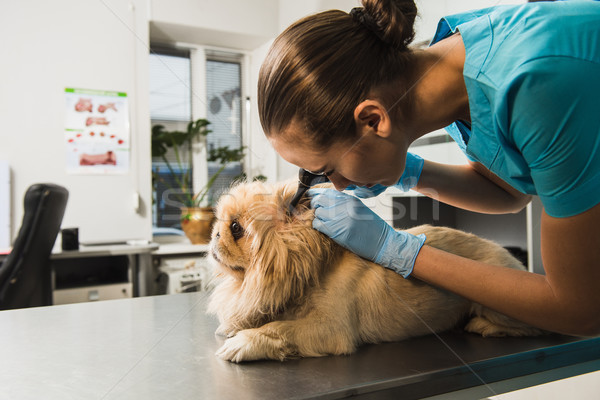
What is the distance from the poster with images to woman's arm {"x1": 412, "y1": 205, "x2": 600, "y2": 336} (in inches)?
117

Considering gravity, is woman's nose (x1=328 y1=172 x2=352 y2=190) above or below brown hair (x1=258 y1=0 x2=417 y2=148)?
below

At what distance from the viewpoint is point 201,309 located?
44.6 inches

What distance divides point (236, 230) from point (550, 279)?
1.88 feet

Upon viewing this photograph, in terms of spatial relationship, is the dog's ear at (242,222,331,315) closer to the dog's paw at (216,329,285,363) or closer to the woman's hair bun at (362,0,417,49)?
the dog's paw at (216,329,285,363)

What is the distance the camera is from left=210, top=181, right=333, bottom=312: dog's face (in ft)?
2.61

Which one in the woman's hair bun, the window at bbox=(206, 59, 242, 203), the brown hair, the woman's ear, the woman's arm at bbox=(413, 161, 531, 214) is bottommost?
the woman's arm at bbox=(413, 161, 531, 214)

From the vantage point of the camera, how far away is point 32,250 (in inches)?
82.4

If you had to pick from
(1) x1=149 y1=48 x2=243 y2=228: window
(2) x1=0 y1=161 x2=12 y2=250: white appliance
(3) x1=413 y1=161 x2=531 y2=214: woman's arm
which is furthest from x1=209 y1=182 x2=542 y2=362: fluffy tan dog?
(2) x1=0 y1=161 x2=12 y2=250: white appliance

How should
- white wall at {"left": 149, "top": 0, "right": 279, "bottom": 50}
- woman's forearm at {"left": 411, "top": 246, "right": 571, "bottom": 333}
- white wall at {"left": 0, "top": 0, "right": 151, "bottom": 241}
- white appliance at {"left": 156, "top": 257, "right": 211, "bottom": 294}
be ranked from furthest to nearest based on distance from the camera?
white wall at {"left": 149, "top": 0, "right": 279, "bottom": 50}
white wall at {"left": 0, "top": 0, "right": 151, "bottom": 241}
white appliance at {"left": 156, "top": 257, "right": 211, "bottom": 294}
woman's forearm at {"left": 411, "top": 246, "right": 571, "bottom": 333}

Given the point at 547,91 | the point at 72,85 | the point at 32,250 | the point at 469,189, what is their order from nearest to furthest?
the point at 547,91 < the point at 469,189 < the point at 32,250 < the point at 72,85

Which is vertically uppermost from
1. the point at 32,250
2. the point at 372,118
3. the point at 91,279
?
the point at 372,118

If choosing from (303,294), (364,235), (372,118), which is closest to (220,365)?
(303,294)

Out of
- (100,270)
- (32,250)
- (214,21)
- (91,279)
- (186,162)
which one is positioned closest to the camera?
(32,250)

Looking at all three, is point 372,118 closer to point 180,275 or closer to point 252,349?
point 252,349
